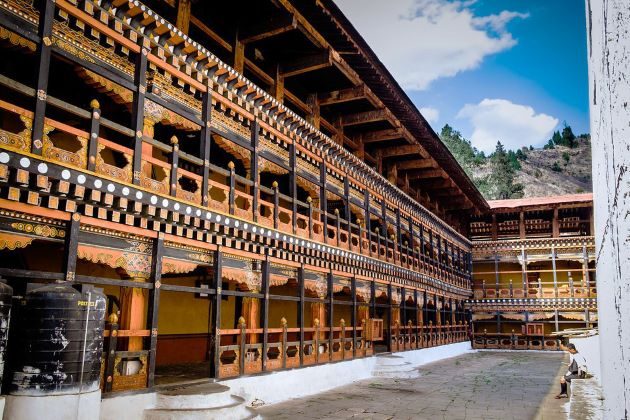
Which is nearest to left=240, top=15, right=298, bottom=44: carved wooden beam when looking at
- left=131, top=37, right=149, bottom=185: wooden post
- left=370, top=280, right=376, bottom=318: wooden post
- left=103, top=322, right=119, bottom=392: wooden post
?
left=131, top=37, right=149, bottom=185: wooden post

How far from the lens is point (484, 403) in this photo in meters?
9.23

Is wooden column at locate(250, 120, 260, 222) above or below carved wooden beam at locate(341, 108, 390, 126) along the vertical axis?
below

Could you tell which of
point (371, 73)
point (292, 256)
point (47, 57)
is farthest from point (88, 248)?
point (371, 73)

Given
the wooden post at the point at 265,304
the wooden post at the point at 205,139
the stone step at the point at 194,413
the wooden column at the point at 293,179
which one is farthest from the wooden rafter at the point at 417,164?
the stone step at the point at 194,413

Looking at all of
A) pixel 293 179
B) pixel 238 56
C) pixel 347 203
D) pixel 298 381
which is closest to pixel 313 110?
pixel 347 203

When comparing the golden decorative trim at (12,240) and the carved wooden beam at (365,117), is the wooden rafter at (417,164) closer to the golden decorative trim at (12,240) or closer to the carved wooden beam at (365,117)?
the carved wooden beam at (365,117)

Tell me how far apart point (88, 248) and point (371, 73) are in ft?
28.2

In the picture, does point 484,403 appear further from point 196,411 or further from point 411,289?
point 411,289

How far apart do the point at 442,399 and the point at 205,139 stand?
22.4 feet

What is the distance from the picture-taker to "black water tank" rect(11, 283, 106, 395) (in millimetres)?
4863

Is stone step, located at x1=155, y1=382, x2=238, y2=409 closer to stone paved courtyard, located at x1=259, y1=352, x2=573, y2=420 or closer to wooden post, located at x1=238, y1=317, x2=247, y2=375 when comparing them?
stone paved courtyard, located at x1=259, y1=352, x2=573, y2=420

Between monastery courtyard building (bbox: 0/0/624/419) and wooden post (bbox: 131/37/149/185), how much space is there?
3 centimetres

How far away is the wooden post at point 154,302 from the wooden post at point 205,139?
126 cm

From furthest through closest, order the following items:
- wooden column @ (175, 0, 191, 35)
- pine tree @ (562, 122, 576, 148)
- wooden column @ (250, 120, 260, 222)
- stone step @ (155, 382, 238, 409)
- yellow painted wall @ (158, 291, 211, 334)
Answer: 1. pine tree @ (562, 122, 576, 148)
2. yellow painted wall @ (158, 291, 211, 334)
3. wooden column @ (250, 120, 260, 222)
4. wooden column @ (175, 0, 191, 35)
5. stone step @ (155, 382, 238, 409)
